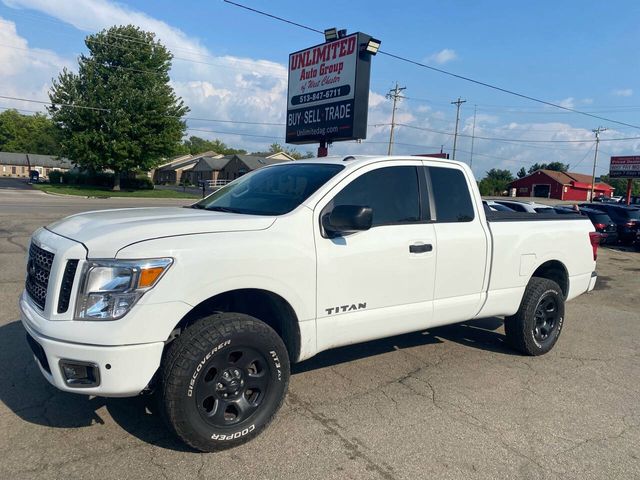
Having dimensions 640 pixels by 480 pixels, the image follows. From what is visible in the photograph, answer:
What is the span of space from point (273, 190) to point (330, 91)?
13.5m

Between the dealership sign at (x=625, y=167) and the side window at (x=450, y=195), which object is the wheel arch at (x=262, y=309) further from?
the dealership sign at (x=625, y=167)

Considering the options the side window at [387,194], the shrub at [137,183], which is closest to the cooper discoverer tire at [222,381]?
the side window at [387,194]

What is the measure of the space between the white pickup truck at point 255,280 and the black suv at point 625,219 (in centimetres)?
1607

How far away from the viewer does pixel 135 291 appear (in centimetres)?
276

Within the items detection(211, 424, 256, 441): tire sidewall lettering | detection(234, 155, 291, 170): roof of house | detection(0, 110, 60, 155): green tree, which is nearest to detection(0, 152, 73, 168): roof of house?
detection(0, 110, 60, 155): green tree

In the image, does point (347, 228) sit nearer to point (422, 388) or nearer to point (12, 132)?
point (422, 388)

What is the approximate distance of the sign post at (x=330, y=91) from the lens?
52.2 feet

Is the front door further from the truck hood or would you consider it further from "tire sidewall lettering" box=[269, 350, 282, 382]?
the truck hood

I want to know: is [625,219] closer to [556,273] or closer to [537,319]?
[556,273]

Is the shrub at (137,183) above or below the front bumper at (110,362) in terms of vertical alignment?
above

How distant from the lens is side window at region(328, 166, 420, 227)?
387 centimetres

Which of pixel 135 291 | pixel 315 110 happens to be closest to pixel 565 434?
pixel 135 291

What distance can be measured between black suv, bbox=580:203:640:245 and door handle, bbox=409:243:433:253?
669 inches

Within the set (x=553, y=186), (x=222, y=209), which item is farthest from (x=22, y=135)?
(x=222, y=209)
